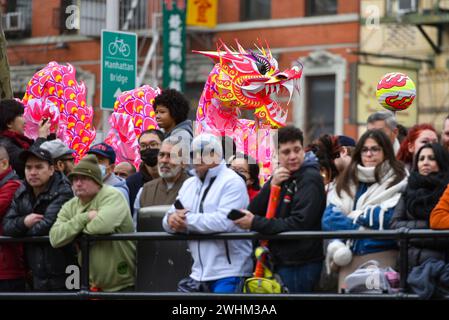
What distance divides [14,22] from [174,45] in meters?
4.57

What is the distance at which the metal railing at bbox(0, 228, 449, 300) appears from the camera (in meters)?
8.42

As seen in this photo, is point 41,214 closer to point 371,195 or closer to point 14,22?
point 371,195

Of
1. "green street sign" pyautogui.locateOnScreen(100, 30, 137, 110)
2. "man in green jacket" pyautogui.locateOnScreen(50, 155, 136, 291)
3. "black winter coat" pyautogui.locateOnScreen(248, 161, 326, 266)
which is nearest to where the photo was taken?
"black winter coat" pyautogui.locateOnScreen(248, 161, 326, 266)

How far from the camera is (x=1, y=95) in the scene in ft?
44.9

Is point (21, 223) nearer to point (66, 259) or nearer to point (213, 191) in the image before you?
point (66, 259)

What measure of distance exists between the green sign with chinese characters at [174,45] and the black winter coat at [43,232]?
2077 cm

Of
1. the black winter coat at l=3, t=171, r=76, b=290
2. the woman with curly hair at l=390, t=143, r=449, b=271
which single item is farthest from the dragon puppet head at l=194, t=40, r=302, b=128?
the woman with curly hair at l=390, t=143, r=449, b=271

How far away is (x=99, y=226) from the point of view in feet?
31.3

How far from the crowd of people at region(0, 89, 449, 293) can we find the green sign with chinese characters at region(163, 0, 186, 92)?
2016 cm

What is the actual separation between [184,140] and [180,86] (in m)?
20.9

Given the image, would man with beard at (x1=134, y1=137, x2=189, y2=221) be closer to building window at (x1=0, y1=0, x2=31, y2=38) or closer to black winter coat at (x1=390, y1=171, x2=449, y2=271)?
black winter coat at (x1=390, y1=171, x2=449, y2=271)

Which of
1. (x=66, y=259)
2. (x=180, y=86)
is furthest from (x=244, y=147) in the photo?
(x=180, y=86)

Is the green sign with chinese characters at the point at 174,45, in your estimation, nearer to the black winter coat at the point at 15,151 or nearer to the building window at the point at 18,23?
the building window at the point at 18,23

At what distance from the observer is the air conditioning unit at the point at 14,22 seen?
32.4 metres
